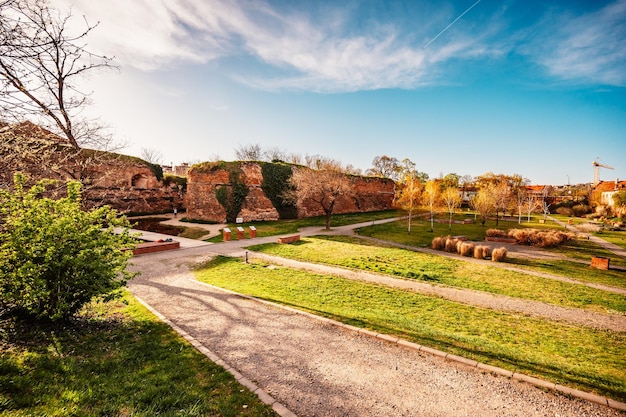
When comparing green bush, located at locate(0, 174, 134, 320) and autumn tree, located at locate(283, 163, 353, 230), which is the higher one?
autumn tree, located at locate(283, 163, 353, 230)

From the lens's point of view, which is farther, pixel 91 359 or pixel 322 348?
pixel 322 348

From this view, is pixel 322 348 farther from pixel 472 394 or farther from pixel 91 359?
pixel 91 359

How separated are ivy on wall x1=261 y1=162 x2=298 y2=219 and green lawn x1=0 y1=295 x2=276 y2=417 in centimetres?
2358

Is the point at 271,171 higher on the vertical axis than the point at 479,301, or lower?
higher

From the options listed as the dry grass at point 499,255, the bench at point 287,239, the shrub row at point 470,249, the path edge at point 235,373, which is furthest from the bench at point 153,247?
the dry grass at point 499,255

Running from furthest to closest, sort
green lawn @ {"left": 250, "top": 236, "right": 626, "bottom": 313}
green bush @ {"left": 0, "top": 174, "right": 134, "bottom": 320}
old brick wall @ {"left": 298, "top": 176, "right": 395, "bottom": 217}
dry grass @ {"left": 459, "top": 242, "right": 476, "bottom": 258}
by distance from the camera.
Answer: old brick wall @ {"left": 298, "top": 176, "right": 395, "bottom": 217} < dry grass @ {"left": 459, "top": 242, "right": 476, "bottom": 258} < green lawn @ {"left": 250, "top": 236, "right": 626, "bottom": 313} < green bush @ {"left": 0, "top": 174, "right": 134, "bottom": 320}

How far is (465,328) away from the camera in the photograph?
22.2 ft

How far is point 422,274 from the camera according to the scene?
1146cm

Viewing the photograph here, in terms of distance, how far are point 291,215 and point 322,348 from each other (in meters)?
25.2

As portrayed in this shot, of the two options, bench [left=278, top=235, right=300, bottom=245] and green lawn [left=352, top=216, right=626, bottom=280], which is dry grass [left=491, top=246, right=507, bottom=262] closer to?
green lawn [left=352, top=216, right=626, bottom=280]

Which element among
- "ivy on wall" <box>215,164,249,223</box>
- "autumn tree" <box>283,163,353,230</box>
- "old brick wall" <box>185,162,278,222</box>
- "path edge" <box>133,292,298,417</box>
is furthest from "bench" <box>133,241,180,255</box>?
"autumn tree" <box>283,163,353,230</box>

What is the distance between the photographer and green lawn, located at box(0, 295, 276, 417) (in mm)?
3396

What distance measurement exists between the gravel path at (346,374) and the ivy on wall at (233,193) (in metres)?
19.2

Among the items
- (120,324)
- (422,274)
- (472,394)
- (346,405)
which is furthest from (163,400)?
(422,274)
